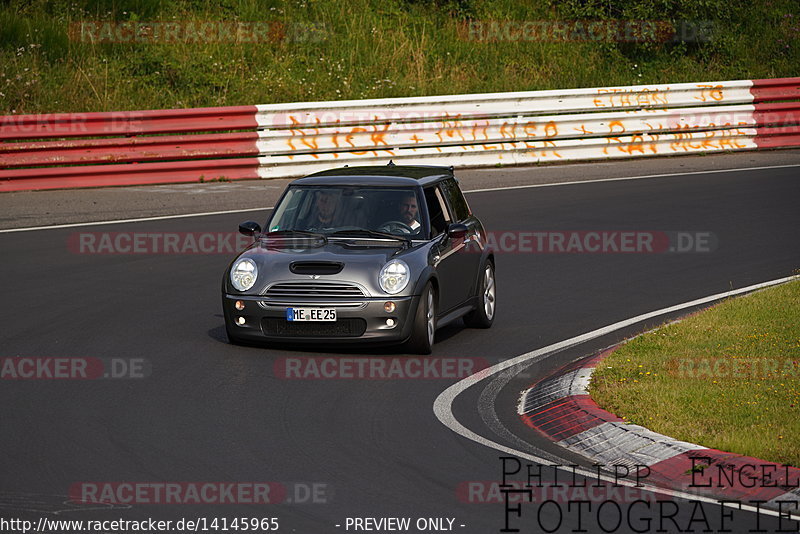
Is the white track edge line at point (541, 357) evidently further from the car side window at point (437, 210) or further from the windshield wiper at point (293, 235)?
the windshield wiper at point (293, 235)

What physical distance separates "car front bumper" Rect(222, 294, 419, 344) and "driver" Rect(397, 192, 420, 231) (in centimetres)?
111

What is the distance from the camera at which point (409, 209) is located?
11.7 m

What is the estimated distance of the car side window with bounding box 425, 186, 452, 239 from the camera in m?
11.8

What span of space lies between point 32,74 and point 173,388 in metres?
16.1

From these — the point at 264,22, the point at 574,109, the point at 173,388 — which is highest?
the point at 264,22

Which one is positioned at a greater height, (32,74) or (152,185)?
(32,74)

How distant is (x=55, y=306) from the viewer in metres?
12.6

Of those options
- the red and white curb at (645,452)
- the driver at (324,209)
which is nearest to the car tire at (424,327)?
the driver at (324,209)

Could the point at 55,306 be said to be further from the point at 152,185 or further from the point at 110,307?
the point at 152,185

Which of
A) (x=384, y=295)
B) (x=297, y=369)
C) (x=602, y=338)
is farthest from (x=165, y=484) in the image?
(x=602, y=338)

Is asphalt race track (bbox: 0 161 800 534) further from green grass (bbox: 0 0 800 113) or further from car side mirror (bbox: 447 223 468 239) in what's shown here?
green grass (bbox: 0 0 800 113)

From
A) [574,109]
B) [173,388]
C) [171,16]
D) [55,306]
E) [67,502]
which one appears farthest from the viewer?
[171,16]

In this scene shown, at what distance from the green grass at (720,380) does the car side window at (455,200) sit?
2.43 m

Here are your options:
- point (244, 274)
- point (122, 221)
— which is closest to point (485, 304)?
point (244, 274)
